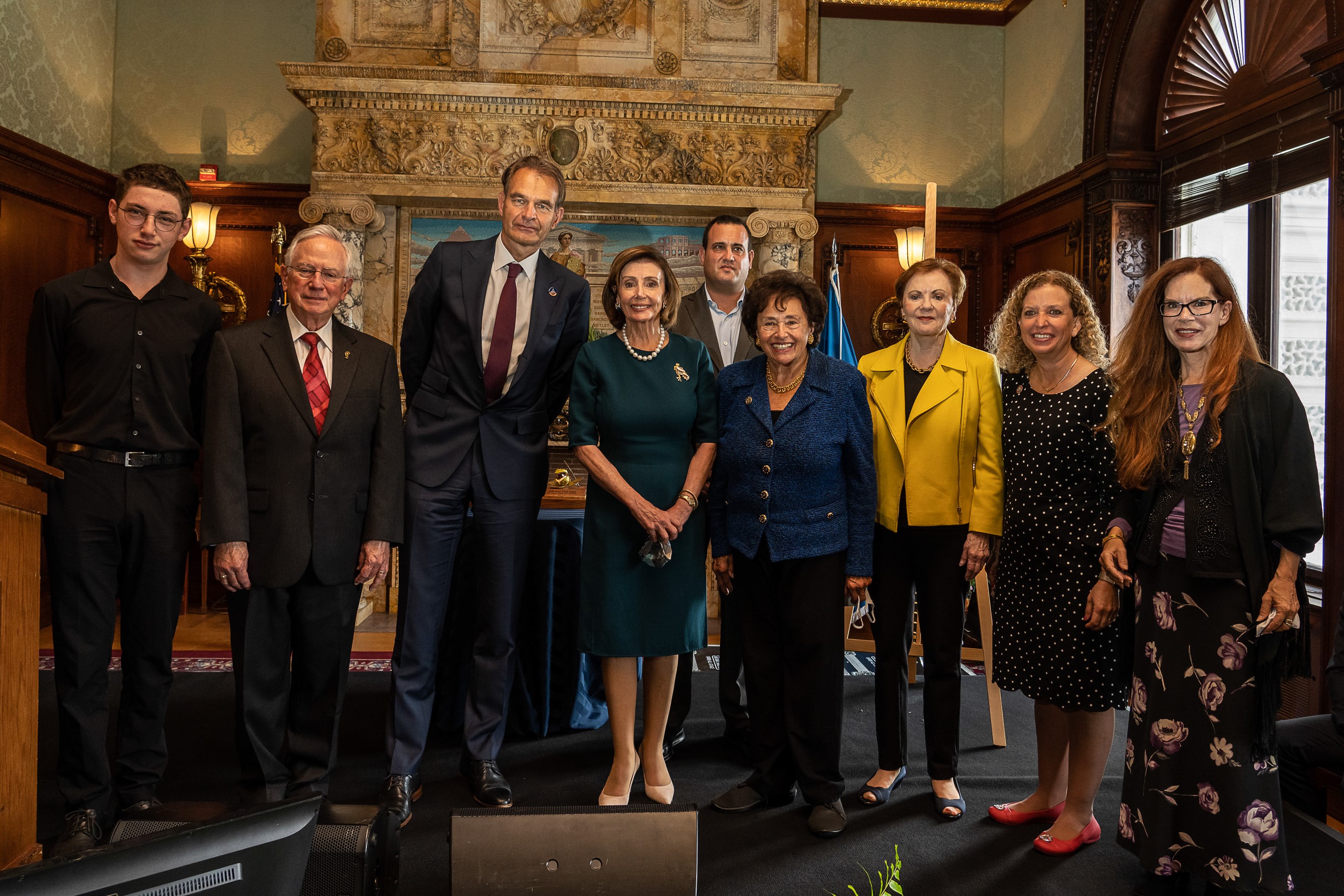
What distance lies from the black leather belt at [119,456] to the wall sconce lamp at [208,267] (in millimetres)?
3561

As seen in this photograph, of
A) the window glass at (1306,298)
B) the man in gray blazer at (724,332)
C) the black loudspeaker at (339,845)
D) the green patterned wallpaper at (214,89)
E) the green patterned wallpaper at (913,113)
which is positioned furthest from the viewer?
the green patterned wallpaper at (913,113)

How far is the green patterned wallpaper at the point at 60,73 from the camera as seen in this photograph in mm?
5195

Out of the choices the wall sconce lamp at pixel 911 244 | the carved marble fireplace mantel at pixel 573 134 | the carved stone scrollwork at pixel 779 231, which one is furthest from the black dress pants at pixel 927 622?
the wall sconce lamp at pixel 911 244

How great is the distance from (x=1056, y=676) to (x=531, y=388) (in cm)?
169

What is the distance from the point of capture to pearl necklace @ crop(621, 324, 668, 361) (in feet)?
8.41

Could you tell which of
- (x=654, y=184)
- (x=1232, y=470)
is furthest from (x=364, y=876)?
(x=654, y=184)

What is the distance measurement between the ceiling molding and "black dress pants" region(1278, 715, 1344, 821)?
5.68 metres

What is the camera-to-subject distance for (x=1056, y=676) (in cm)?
239

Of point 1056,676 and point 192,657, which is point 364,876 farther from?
point 192,657

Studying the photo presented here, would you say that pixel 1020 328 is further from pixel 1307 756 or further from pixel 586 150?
pixel 586 150

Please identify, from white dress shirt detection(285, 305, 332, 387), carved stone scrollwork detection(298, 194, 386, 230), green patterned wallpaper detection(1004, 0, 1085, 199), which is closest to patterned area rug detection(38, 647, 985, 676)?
white dress shirt detection(285, 305, 332, 387)

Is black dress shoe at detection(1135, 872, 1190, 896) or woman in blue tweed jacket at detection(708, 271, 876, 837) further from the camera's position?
woman in blue tweed jacket at detection(708, 271, 876, 837)

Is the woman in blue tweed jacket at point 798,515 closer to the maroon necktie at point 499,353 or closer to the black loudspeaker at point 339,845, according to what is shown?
the maroon necktie at point 499,353

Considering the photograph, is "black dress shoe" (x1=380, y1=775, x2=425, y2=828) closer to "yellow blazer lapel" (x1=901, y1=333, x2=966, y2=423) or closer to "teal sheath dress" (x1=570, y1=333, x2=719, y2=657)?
"teal sheath dress" (x1=570, y1=333, x2=719, y2=657)
